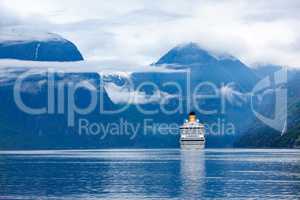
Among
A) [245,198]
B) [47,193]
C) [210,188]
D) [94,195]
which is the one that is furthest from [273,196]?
[47,193]

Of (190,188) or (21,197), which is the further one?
(190,188)

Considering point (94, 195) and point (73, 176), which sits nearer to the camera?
Result: point (94, 195)

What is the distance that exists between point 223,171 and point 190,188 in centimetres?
4942

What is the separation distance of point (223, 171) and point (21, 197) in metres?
71.8

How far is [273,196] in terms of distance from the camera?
112125 mm

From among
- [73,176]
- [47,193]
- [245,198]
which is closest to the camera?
[245,198]

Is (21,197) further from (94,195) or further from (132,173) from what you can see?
(132,173)

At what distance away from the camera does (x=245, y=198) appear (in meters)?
109

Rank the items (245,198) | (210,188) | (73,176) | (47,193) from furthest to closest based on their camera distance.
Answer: (73,176), (210,188), (47,193), (245,198)

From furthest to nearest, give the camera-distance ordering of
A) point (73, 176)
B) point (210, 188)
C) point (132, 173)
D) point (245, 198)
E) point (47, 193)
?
point (132, 173)
point (73, 176)
point (210, 188)
point (47, 193)
point (245, 198)

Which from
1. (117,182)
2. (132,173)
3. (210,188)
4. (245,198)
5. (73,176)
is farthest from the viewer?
(132,173)

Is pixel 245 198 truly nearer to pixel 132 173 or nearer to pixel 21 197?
pixel 21 197

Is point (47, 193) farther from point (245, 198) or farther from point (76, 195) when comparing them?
point (245, 198)

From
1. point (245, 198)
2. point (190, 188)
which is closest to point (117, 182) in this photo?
point (190, 188)
